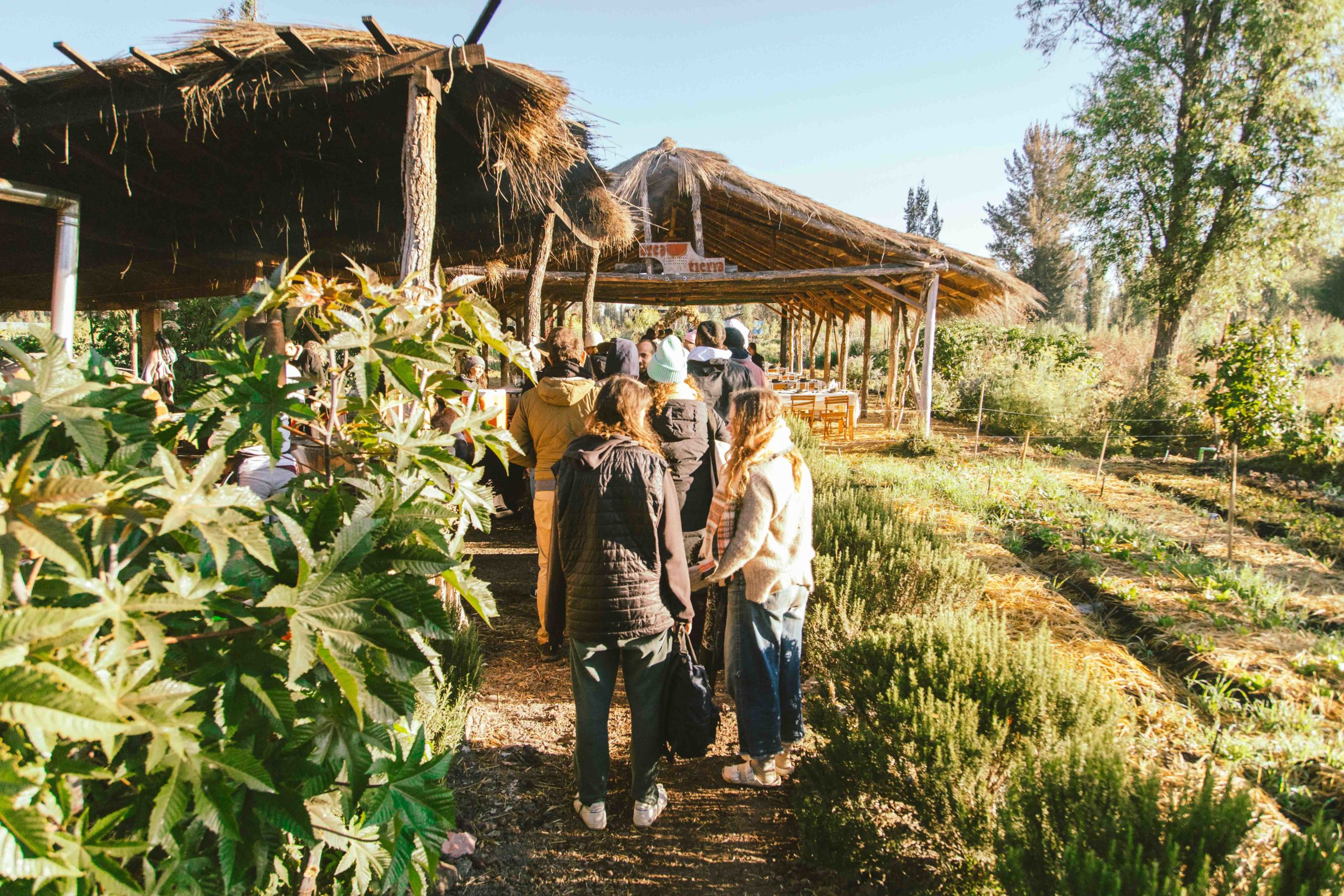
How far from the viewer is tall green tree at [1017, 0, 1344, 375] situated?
1438cm

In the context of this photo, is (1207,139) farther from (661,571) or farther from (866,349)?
(661,571)

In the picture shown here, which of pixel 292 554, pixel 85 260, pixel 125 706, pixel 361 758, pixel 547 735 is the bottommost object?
pixel 547 735

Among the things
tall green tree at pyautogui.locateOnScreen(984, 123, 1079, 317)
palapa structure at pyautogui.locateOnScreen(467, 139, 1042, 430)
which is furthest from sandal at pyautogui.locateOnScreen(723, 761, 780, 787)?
tall green tree at pyautogui.locateOnScreen(984, 123, 1079, 317)

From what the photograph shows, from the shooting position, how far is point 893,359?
54.8 ft

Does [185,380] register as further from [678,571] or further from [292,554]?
[678,571]

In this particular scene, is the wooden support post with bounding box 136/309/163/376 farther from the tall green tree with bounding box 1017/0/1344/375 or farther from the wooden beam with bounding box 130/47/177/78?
the tall green tree with bounding box 1017/0/1344/375

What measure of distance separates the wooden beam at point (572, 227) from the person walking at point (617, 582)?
4.22m

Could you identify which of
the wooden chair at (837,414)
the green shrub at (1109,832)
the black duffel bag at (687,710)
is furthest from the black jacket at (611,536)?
the wooden chair at (837,414)

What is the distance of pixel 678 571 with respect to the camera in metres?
2.93

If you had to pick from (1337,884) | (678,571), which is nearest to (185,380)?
(678,571)

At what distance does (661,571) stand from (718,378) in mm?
2466

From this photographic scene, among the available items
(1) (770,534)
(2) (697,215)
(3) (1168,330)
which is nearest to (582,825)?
(1) (770,534)

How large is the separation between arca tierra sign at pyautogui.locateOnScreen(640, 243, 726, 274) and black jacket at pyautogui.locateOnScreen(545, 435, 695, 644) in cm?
1148

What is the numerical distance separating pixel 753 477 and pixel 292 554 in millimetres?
1977
